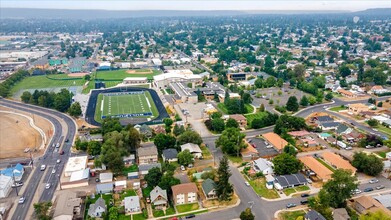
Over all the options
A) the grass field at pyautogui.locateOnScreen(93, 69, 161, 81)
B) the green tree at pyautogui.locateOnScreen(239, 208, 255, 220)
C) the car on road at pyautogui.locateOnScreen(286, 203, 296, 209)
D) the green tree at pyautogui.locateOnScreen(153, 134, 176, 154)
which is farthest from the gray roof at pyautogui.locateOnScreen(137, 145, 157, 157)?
the grass field at pyautogui.locateOnScreen(93, 69, 161, 81)

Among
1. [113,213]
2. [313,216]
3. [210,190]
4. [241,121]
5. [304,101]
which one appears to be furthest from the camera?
[304,101]

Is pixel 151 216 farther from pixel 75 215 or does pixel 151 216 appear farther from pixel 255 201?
pixel 255 201

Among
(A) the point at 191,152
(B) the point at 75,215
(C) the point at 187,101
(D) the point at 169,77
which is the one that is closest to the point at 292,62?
(D) the point at 169,77

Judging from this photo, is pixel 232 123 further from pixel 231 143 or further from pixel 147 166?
pixel 147 166

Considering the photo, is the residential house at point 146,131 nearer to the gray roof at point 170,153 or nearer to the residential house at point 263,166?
the gray roof at point 170,153

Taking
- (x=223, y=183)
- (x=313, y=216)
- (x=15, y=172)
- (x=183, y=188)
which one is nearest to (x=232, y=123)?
(x=223, y=183)
